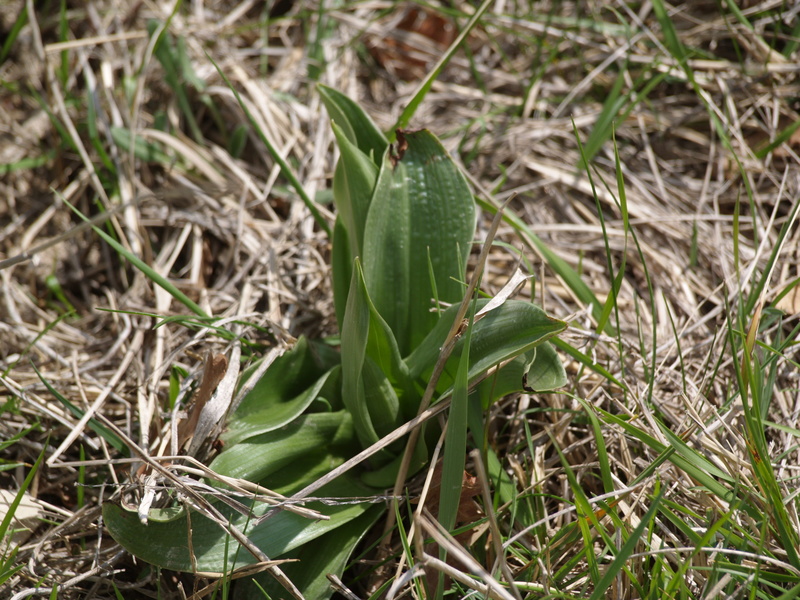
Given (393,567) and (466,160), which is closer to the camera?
(393,567)

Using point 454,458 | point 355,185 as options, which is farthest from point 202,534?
point 355,185

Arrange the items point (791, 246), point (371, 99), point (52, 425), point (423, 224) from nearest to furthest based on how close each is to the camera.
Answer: point (423, 224)
point (52, 425)
point (791, 246)
point (371, 99)

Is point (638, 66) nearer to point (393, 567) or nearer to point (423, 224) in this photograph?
point (423, 224)

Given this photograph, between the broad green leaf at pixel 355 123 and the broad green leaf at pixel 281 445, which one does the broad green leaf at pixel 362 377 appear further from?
the broad green leaf at pixel 355 123

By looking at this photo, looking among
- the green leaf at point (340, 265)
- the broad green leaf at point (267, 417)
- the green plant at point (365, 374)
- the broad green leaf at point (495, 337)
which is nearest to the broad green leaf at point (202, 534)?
the green plant at point (365, 374)

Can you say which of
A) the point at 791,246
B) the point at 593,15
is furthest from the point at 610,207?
the point at 593,15

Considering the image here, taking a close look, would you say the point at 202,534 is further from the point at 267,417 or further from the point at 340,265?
the point at 340,265

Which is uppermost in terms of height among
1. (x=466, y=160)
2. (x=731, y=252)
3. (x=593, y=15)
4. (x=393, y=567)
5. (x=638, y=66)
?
(x=593, y=15)
